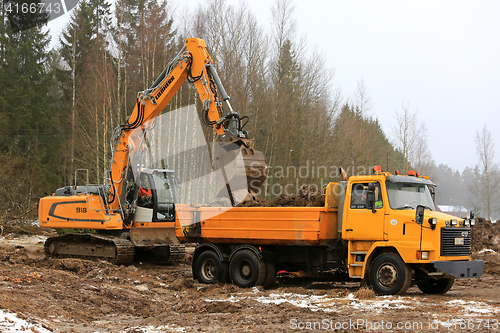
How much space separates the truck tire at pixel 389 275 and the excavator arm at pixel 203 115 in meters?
3.65

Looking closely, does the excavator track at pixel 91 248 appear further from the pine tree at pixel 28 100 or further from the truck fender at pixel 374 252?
the pine tree at pixel 28 100

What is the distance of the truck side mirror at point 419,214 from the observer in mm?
8891

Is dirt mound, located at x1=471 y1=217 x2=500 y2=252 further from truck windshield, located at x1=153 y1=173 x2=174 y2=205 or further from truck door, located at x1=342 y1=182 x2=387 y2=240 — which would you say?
truck windshield, located at x1=153 y1=173 x2=174 y2=205

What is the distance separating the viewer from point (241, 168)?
1138 centimetres

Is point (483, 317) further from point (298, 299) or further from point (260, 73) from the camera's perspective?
point (260, 73)

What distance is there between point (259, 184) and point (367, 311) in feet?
16.2

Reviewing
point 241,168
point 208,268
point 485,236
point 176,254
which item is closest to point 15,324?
point 208,268

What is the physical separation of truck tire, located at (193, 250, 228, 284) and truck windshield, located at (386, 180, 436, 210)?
4.04m

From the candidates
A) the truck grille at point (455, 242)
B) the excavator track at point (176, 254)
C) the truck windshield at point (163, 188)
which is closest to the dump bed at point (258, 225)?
the truck grille at point (455, 242)

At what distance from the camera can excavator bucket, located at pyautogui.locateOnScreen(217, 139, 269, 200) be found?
447 inches

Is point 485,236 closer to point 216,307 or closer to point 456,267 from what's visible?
point 456,267

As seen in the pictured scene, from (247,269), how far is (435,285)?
3869 millimetres

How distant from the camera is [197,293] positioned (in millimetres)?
10086

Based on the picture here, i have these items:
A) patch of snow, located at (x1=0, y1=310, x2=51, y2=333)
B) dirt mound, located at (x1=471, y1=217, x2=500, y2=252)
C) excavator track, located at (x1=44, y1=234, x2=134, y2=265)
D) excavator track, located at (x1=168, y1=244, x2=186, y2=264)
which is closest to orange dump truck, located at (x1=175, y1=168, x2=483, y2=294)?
excavator track, located at (x1=44, y1=234, x2=134, y2=265)
